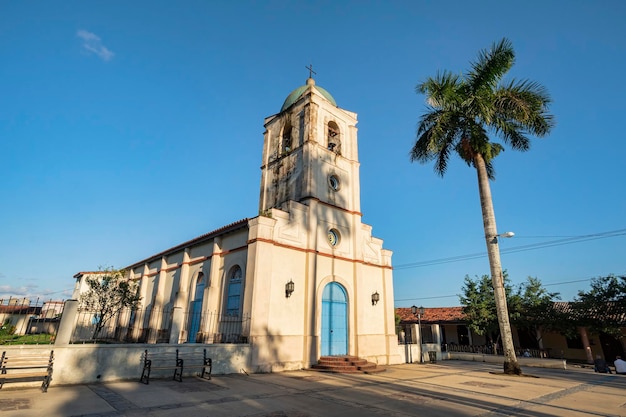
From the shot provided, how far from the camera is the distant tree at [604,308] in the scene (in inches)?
932

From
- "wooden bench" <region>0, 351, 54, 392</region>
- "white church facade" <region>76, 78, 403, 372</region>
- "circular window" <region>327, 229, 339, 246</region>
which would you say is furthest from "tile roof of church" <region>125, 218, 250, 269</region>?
"wooden bench" <region>0, 351, 54, 392</region>

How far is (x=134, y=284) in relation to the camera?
23953mm

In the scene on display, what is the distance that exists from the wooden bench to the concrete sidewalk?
30 cm

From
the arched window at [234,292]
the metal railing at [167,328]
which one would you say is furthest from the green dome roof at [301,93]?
the metal railing at [167,328]

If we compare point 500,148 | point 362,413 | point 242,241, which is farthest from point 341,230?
point 362,413

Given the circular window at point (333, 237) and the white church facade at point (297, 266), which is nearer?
the white church facade at point (297, 266)

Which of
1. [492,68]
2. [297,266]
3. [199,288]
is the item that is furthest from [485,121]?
[199,288]

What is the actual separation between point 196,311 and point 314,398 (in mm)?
12255

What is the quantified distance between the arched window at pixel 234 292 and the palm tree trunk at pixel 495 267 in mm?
12004

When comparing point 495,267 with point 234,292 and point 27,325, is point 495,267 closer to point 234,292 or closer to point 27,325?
point 234,292

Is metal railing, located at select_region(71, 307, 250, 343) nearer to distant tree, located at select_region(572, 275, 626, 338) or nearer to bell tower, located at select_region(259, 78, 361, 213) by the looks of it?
bell tower, located at select_region(259, 78, 361, 213)

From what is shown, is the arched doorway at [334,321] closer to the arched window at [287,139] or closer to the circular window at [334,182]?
the circular window at [334,182]

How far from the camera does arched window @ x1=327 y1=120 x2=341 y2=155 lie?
69.0 ft

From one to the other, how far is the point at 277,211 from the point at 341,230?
4.50 meters
